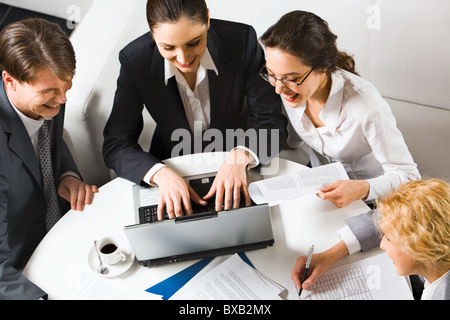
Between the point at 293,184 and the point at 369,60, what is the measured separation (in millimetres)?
921

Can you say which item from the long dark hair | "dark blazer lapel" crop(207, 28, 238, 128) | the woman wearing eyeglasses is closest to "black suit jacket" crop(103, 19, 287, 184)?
"dark blazer lapel" crop(207, 28, 238, 128)

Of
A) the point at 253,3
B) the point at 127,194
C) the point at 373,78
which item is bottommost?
the point at 127,194

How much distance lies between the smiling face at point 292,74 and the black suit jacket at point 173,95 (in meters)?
0.18

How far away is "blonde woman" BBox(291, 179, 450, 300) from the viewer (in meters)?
1.08

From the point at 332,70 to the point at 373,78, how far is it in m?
0.64

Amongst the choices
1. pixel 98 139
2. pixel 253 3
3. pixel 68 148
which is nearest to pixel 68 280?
pixel 68 148

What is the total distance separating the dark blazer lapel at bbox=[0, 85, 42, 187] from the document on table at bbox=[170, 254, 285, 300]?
28.0 inches

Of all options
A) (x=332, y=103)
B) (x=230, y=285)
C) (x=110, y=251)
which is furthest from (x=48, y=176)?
(x=332, y=103)

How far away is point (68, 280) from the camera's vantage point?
4.30 ft

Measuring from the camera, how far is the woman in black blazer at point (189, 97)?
1398mm

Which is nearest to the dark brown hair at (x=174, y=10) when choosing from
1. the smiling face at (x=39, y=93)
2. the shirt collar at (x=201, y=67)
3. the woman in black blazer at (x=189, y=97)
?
the woman in black blazer at (x=189, y=97)

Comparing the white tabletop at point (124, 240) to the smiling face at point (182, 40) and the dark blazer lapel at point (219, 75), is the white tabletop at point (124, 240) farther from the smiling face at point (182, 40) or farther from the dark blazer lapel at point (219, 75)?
the smiling face at point (182, 40)

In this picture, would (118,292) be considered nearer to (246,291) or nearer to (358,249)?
(246,291)

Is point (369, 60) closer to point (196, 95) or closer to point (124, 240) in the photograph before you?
point (196, 95)
